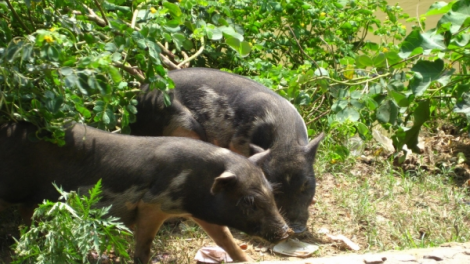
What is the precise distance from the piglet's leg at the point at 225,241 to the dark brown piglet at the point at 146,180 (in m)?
0.22

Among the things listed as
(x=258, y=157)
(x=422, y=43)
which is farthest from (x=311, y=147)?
(x=422, y=43)

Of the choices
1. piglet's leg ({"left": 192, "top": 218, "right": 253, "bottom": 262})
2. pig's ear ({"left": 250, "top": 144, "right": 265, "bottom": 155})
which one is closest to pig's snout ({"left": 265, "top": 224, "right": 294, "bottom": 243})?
piglet's leg ({"left": 192, "top": 218, "right": 253, "bottom": 262})

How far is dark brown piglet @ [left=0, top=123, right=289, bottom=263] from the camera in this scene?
470 centimetres

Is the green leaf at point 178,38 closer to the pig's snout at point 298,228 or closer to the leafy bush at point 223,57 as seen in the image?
the leafy bush at point 223,57

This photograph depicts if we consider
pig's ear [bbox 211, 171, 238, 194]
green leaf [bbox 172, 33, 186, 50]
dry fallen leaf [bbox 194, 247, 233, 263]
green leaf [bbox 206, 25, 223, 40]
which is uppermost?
green leaf [bbox 206, 25, 223, 40]

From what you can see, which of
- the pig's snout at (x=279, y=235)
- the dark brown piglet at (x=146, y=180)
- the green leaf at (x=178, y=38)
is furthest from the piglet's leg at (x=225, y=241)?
the green leaf at (x=178, y=38)

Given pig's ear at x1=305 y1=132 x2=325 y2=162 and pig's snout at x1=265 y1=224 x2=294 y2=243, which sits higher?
pig's ear at x1=305 y1=132 x2=325 y2=162

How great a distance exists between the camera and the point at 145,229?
479 centimetres

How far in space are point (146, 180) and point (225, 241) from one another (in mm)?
753

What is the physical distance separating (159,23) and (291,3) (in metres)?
2.91

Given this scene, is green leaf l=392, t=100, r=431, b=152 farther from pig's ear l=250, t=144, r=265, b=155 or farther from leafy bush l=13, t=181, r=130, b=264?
leafy bush l=13, t=181, r=130, b=264

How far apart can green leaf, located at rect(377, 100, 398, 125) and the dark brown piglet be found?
4.31ft

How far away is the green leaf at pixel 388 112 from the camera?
552cm

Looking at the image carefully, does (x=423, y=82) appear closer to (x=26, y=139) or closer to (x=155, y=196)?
(x=155, y=196)
